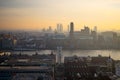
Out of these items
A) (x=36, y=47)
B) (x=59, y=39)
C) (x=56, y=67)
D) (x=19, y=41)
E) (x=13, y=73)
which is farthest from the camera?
(x=59, y=39)

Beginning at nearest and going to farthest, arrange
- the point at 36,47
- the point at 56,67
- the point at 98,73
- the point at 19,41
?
the point at 98,73 → the point at 56,67 → the point at 19,41 → the point at 36,47

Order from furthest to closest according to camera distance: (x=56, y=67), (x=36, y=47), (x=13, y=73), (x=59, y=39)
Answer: (x=59, y=39), (x=36, y=47), (x=56, y=67), (x=13, y=73)

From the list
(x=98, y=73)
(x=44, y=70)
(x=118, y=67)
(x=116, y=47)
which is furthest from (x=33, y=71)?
(x=116, y=47)

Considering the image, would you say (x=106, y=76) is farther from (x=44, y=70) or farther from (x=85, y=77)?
(x=44, y=70)

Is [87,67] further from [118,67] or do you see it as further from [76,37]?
[76,37]

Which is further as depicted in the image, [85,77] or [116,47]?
[116,47]

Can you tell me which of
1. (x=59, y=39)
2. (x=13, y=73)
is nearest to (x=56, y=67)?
(x=13, y=73)

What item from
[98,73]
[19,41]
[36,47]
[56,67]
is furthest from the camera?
[36,47]

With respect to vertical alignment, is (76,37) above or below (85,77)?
above

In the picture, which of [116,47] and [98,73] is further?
[116,47]
